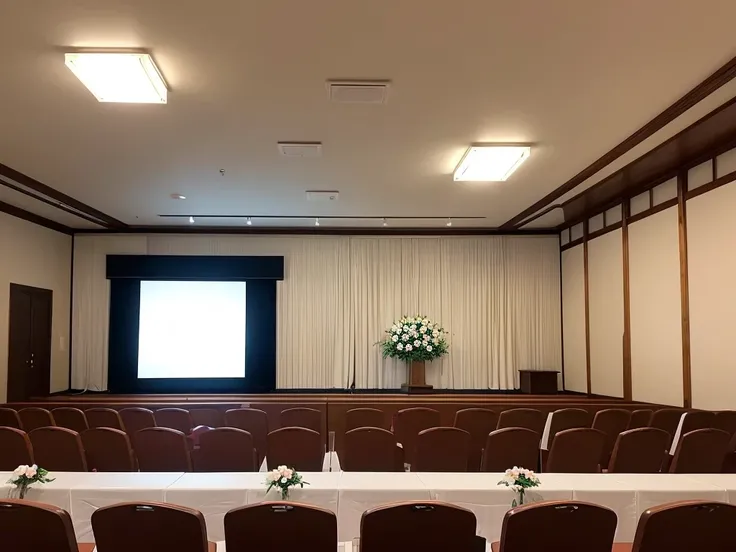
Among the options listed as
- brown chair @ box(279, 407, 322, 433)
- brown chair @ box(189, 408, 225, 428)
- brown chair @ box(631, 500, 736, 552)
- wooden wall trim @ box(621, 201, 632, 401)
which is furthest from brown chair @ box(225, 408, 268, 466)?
wooden wall trim @ box(621, 201, 632, 401)

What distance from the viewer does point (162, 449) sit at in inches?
180

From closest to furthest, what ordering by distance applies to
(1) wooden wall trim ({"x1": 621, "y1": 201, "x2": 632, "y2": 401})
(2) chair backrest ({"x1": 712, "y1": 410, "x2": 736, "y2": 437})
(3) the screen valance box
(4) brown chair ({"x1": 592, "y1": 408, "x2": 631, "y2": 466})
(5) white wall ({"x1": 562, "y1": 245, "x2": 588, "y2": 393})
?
(2) chair backrest ({"x1": 712, "y1": 410, "x2": 736, "y2": 437}) → (4) brown chair ({"x1": 592, "y1": 408, "x2": 631, "y2": 466}) → (1) wooden wall trim ({"x1": 621, "y1": 201, "x2": 632, "y2": 401}) → (5) white wall ({"x1": 562, "y1": 245, "x2": 588, "y2": 393}) → (3) the screen valance box

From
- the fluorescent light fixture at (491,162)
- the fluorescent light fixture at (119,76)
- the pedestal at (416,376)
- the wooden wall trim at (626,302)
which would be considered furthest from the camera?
the pedestal at (416,376)

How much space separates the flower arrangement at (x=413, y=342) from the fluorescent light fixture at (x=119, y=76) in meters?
6.87

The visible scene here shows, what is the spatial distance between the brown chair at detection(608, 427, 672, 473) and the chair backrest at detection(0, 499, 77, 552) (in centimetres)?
368

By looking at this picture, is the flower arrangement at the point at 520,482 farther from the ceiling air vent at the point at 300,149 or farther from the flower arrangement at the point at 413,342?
the flower arrangement at the point at 413,342

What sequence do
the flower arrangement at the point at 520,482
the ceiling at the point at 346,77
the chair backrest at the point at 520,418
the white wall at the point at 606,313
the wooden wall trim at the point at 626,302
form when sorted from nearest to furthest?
the flower arrangement at the point at 520,482 < the ceiling at the point at 346,77 < the chair backrest at the point at 520,418 < the wooden wall trim at the point at 626,302 < the white wall at the point at 606,313

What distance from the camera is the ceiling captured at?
366 centimetres

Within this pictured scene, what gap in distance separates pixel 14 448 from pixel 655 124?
599 cm

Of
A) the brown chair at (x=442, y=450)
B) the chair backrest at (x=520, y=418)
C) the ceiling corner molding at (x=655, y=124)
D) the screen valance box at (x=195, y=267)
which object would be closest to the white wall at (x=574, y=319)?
the ceiling corner molding at (x=655, y=124)

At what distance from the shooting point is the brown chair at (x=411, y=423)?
5711mm

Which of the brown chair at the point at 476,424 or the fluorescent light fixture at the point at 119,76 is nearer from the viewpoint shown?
the fluorescent light fixture at the point at 119,76

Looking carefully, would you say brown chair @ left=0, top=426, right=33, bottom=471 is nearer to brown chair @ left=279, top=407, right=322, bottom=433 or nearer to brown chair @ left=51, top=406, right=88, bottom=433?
brown chair @ left=51, top=406, right=88, bottom=433

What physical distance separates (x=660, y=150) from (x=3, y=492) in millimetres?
6429
